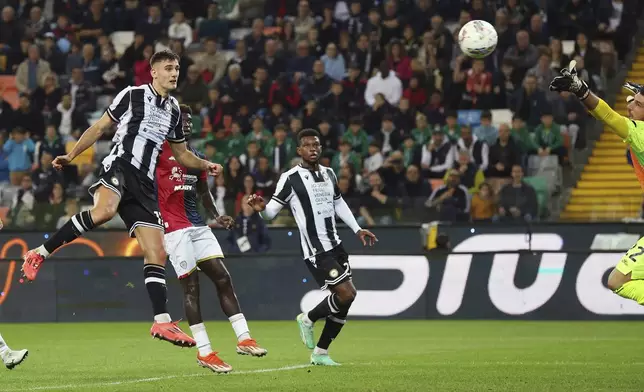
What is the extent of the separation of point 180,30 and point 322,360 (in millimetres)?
16141

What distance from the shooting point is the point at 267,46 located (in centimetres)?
2517

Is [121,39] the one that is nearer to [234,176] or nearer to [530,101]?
[234,176]

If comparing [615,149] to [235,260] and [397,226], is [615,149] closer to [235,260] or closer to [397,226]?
[397,226]

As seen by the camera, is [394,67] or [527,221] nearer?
[527,221]

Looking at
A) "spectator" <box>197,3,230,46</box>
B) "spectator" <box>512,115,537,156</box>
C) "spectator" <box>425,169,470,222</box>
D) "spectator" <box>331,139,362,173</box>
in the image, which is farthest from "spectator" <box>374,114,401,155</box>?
"spectator" <box>197,3,230,46</box>

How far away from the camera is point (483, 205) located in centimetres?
1978

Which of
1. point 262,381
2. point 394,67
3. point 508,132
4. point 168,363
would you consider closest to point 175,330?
point 262,381

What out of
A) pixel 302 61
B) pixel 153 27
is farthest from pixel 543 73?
pixel 153 27

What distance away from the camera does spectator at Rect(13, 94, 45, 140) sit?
2475cm

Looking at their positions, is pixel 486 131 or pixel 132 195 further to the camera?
pixel 486 131

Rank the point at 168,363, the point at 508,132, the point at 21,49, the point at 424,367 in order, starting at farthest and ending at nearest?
the point at 21,49 → the point at 508,132 → the point at 168,363 → the point at 424,367

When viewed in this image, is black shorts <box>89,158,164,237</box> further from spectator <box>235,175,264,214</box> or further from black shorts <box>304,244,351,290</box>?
spectator <box>235,175,264,214</box>

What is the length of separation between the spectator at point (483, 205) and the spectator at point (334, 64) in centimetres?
555

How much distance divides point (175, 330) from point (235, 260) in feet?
Result: 31.4
